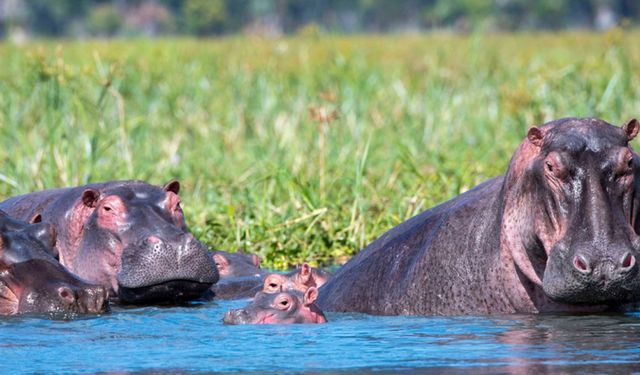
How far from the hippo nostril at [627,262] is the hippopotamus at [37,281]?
211 centimetres

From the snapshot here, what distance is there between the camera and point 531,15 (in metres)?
79.0

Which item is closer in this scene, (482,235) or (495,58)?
(482,235)

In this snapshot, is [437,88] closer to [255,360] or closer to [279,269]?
[279,269]

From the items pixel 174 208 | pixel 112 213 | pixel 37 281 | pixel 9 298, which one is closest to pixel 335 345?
pixel 37 281

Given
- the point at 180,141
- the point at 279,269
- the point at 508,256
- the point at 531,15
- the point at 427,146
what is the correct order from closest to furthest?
1. the point at 508,256
2. the point at 279,269
3. the point at 427,146
4. the point at 180,141
5. the point at 531,15

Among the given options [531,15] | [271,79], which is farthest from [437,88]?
[531,15]

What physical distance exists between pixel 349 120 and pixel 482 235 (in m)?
5.52

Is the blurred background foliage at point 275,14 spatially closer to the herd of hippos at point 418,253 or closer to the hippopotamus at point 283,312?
the herd of hippos at point 418,253

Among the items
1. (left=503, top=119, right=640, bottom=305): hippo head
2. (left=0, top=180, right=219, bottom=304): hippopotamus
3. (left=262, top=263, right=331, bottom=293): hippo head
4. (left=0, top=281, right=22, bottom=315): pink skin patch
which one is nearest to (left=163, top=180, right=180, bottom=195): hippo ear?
(left=0, top=180, right=219, bottom=304): hippopotamus

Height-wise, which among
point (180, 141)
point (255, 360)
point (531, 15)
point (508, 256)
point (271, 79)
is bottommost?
point (255, 360)

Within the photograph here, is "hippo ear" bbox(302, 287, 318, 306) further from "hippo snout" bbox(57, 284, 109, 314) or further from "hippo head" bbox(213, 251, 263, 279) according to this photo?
"hippo head" bbox(213, 251, 263, 279)

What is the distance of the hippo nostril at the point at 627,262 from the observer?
4.33 metres

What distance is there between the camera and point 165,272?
5992 millimetres

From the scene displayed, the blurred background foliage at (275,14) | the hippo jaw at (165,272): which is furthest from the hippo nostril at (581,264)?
the blurred background foliage at (275,14)
